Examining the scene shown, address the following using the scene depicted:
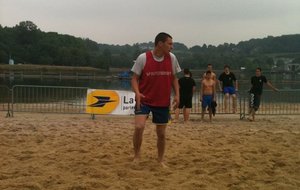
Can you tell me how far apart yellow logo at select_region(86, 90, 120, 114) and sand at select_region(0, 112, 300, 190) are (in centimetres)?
424

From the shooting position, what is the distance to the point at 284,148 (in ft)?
25.3

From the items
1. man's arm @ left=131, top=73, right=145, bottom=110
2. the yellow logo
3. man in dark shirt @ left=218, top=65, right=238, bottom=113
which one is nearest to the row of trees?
man in dark shirt @ left=218, top=65, right=238, bottom=113

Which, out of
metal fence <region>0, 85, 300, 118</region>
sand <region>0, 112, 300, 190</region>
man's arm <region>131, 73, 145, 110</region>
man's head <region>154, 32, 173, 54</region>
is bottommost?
sand <region>0, 112, 300, 190</region>

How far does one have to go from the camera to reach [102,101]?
14.4 m

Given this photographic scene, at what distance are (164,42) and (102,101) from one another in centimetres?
836

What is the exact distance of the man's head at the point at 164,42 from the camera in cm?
629

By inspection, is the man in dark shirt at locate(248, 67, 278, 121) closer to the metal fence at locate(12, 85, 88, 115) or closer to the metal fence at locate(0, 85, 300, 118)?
the metal fence at locate(0, 85, 300, 118)

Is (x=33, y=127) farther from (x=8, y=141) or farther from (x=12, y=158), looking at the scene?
(x=12, y=158)

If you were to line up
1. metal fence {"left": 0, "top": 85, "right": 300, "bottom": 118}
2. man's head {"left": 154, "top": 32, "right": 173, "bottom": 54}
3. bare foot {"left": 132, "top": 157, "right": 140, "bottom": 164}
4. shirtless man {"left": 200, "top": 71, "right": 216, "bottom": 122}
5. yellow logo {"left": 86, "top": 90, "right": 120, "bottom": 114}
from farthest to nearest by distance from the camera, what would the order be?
metal fence {"left": 0, "top": 85, "right": 300, "bottom": 118}
yellow logo {"left": 86, "top": 90, "right": 120, "bottom": 114}
shirtless man {"left": 200, "top": 71, "right": 216, "bottom": 122}
bare foot {"left": 132, "top": 157, "right": 140, "bottom": 164}
man's head {"left": 154, "top": 32, "right": 173, "bottom": 54}

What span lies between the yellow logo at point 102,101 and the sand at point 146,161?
167 inches

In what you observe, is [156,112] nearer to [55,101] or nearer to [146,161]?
[146,161]

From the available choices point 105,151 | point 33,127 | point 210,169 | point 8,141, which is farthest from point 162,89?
point 33,127

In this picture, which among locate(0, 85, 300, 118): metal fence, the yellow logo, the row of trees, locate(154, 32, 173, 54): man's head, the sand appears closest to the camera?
the sand

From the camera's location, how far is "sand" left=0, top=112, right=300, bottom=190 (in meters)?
5.38
